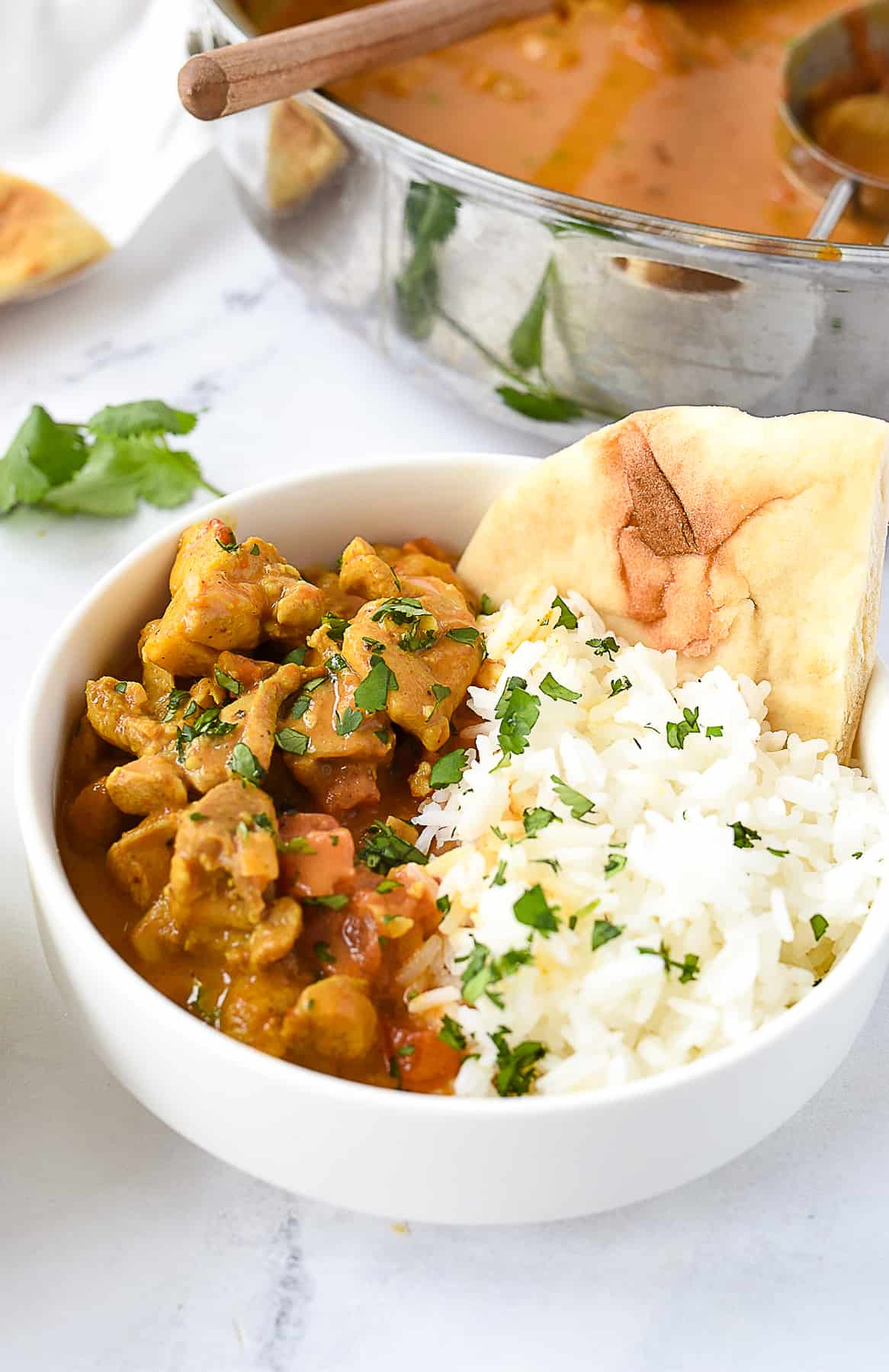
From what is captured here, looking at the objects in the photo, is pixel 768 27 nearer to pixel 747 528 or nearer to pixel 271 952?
pixel 747 528

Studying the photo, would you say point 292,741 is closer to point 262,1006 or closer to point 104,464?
point 262,1006

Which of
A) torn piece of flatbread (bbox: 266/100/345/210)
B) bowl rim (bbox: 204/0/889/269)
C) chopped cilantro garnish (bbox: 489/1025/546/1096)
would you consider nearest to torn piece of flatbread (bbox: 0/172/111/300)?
torn piece of flatbread (bbox: 266/100/345/210)

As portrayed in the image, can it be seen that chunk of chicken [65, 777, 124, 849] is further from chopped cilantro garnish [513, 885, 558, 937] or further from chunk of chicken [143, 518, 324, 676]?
chopped cilantro garnish [513, 885, 558, 937]

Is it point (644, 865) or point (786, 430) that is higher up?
point (786, 430)

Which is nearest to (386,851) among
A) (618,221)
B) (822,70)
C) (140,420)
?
(618,221)

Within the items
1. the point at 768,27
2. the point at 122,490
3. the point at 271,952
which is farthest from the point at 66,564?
the point at 768,27

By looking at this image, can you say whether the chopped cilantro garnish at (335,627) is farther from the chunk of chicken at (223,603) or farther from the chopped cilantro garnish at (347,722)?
the chopped cilantro garnish at (347,722)
